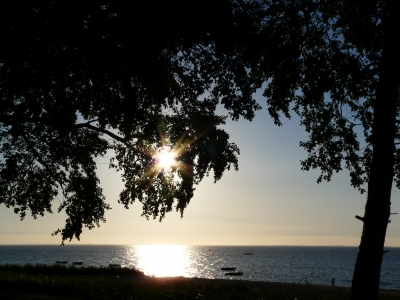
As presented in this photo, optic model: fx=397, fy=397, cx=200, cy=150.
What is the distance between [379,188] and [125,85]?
7.35 meters

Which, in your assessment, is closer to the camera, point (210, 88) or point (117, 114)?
point (117, 114)

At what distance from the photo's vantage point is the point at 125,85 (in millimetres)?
11633

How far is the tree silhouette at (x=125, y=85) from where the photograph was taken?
10664 millimetres

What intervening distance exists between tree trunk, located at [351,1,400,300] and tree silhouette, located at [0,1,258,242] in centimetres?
378

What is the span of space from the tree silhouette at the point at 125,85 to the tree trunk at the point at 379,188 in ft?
12.4

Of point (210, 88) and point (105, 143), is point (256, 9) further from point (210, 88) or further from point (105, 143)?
point (105, 143)

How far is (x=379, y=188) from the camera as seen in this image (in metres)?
9.30

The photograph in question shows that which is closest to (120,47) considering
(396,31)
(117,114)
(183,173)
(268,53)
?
(117,114)

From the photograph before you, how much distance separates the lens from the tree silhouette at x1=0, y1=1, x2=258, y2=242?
10.7 m

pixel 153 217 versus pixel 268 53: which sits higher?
pixel 268 53

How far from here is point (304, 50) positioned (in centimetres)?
1408

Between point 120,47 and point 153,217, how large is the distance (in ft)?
27.3

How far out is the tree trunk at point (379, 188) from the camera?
29.9 feet

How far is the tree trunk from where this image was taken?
29.9 ft
